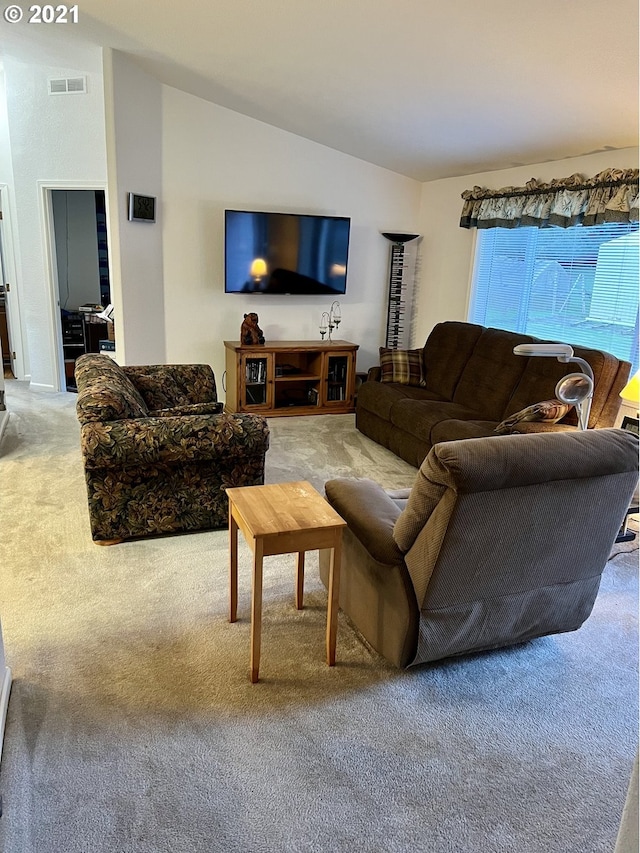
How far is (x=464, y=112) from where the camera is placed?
3.99m

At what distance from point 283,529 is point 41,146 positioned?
5226 millimetres

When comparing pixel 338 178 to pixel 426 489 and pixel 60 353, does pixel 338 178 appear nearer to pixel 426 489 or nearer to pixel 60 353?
pixel 60 353

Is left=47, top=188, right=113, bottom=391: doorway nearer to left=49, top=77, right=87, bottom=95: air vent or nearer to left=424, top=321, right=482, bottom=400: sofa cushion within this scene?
left=49, top=77, right=87, bottom=95: air vent

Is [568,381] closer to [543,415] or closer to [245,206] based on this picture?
[543,415]

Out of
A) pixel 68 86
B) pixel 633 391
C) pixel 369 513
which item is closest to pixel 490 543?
pixel 369 513

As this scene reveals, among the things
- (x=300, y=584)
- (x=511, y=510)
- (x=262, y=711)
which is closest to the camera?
(x=511, y=510)

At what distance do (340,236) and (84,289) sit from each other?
4102mm

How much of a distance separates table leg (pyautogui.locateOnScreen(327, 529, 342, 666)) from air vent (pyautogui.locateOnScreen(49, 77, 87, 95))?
520 centimetres

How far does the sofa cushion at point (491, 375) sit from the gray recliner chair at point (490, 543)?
207cm

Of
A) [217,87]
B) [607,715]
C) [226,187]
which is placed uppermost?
[217,87]

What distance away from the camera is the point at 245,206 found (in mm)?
5539

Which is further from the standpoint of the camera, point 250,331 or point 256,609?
point 250,331

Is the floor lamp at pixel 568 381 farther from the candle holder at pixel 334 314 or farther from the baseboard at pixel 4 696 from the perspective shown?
the candle holder at pixel 334 314

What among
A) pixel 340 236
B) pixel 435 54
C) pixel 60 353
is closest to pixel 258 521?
pixel 435 54
